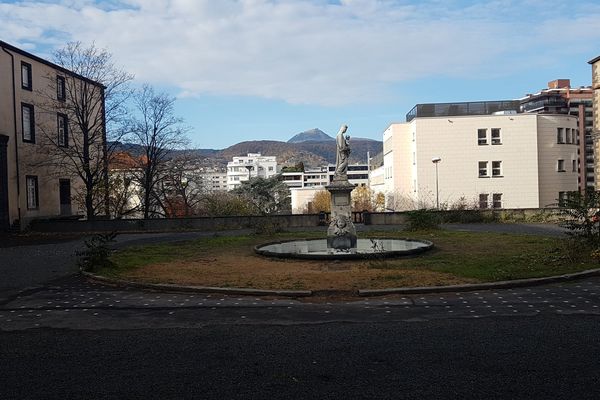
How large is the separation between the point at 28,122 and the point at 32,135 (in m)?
0.87

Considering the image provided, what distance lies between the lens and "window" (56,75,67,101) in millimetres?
36562

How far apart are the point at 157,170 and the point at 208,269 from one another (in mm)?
28211

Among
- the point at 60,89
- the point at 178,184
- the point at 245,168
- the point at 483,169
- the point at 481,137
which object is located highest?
the point at 245,168

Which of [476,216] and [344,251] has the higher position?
[476,216]

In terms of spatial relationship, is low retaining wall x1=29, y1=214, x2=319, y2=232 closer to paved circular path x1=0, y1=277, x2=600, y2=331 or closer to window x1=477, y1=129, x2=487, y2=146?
paved circular path x1=0, y1=277, x2=600, y2=331

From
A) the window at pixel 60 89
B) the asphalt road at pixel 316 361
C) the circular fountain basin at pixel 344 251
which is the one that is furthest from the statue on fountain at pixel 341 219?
the window at pixel 60 89

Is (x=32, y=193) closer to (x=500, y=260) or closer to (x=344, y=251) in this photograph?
(x=344, y=251)

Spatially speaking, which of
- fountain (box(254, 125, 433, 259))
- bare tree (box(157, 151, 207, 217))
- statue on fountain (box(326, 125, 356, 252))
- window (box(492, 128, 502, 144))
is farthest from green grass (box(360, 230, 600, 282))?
window (box(492, 128, 502, 144))

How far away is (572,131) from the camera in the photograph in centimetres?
5466

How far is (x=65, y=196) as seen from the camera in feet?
127

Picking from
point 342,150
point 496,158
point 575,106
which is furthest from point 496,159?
point 575,106

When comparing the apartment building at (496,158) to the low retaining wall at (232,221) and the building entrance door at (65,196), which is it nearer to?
the low retaining wall at (232,221)

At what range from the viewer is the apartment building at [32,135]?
31.8 m

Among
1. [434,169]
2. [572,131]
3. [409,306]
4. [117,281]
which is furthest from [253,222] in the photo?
[572,131]
